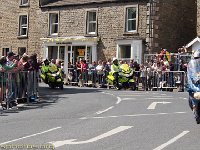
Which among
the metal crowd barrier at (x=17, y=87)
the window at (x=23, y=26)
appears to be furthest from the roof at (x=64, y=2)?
the metal crowd barrier at (x=17, y=87)

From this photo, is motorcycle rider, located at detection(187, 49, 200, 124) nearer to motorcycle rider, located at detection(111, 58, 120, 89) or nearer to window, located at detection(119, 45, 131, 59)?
motorcycle rider, located at detection(111, 58, 120, 89)

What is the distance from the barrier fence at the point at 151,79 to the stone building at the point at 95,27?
238 inches

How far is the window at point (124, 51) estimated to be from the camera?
38250mm

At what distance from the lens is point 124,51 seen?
38469 millimetres

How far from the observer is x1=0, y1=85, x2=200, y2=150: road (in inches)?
403

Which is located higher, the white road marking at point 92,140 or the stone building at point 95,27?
the stone building at point 95,27

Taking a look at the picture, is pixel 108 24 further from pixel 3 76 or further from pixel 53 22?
pixel 3 76

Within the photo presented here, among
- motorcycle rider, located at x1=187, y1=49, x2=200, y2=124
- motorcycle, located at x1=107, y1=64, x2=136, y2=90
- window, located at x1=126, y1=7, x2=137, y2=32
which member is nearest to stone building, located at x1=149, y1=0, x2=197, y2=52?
window, located at x1=126, y1=7, x2=137, y2=32

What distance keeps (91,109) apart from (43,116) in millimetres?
2410

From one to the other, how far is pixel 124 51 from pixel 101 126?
2600 cm

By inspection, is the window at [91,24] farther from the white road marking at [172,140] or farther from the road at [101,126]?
the white road marking at [172,140]

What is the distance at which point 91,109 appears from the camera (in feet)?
55.7

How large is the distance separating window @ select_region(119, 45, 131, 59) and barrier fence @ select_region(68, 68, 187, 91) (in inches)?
258

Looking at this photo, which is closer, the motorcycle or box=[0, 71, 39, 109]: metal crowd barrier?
box=[0, 71, 39, 109]: metal crowd barrier
